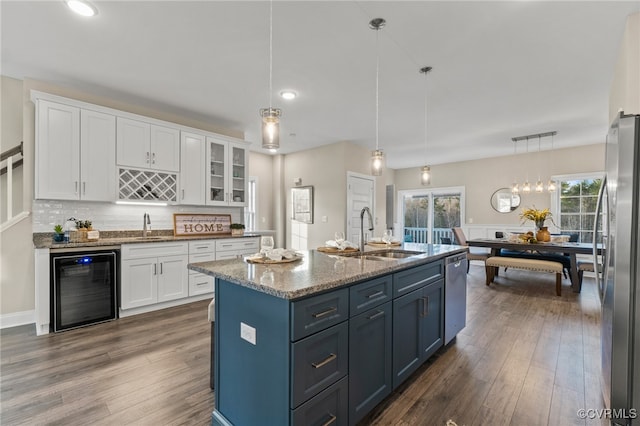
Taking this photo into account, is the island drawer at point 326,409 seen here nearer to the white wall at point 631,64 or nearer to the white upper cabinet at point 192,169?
the white wall at point 631,64

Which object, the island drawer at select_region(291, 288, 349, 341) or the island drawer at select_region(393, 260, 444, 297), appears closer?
the island drawer at select_region(291, 288, 349, 341)

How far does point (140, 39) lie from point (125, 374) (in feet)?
9.00

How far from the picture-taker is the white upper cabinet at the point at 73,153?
3152mm

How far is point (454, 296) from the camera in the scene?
2.75 metres

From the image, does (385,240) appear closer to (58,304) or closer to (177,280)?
(177,280)

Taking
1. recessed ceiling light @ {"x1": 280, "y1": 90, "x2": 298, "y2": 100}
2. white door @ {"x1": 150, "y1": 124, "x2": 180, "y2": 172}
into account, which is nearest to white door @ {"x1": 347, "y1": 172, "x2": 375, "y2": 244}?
recessed ceiling light @ {"x1": 280, "y1": 90, "x2": 298, "y2": 100}

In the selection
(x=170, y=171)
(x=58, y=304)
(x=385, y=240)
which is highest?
(x=170, y=171)

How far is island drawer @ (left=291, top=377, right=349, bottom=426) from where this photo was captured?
1292 millimetres

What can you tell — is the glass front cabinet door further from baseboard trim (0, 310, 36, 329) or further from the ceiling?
baseboard trim (0, 310, 36, 329)

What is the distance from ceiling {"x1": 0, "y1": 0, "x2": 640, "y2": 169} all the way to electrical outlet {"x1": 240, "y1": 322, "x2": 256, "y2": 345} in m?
2.17

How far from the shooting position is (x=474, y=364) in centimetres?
242

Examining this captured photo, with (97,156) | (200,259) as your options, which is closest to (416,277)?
(200,259)

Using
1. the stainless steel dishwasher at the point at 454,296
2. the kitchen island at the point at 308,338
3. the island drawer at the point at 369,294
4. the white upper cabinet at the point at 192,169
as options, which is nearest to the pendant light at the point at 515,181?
the stainless steel dishwasher at the point at 454,296

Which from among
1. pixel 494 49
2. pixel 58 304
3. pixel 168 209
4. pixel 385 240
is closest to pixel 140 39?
pixel 168 209
